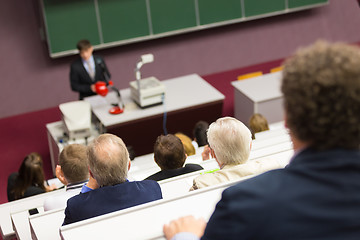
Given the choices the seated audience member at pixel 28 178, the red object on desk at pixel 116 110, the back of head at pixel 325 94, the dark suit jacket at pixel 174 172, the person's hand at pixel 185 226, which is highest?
the back of head at pixel 325 94

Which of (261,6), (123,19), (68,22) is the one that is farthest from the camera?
(261,6)

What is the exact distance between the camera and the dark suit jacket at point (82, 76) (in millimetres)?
5852

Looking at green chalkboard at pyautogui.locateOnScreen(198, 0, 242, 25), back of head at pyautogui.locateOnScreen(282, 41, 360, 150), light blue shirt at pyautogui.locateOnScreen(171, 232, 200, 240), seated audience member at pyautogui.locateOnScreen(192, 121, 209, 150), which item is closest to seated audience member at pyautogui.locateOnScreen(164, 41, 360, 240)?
back of head at pyautogui.locateOnScreen(282, 41, 360, 150)

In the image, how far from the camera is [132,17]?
717cm

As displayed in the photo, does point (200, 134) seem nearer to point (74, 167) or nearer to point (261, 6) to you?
point (74, 167)

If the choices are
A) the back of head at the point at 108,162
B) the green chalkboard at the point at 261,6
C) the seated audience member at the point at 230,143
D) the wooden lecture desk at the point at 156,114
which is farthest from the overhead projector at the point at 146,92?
the back of head at the point at 108,162

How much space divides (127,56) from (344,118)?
645 cm

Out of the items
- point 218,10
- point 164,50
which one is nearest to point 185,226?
point 164,50

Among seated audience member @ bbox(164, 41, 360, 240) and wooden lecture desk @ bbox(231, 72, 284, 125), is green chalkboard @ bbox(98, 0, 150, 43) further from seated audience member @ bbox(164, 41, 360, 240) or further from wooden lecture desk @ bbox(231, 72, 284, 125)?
seated audience member @ bbox(164, 41, 360, 240)

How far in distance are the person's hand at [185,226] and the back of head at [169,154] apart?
5.78 ft

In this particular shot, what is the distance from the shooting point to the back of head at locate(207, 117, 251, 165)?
2480 millimetres

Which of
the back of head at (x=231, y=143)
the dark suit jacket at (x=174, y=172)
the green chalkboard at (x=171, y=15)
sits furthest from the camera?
the green chalkboard at (x=171, y=15)

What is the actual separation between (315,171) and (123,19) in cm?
628

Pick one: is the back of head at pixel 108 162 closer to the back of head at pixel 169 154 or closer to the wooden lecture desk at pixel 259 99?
the back of head at pixel 169 154
